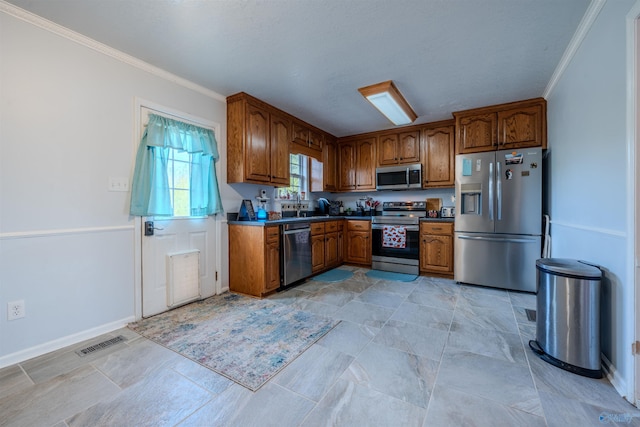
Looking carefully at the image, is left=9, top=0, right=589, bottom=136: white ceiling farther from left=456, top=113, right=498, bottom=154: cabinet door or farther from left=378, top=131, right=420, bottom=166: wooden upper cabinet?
left=378, top=131, right=420, bottom=166: wooden upper cabinet

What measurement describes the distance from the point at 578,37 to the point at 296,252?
3370 millimetres

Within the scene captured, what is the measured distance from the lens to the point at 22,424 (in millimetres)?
1293

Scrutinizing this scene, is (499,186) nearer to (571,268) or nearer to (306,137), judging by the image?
(571,268)

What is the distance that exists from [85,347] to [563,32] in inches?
177

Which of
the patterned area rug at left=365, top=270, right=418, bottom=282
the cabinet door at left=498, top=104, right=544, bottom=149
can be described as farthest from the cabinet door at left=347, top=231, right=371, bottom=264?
the cabinet door at left=498, top=104, right=544, bottom=149

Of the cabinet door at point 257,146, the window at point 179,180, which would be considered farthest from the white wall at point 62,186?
the cabinet door at point 257,146

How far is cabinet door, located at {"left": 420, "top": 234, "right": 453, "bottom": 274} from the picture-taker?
151 inches

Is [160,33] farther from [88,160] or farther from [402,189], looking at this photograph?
[402,189]

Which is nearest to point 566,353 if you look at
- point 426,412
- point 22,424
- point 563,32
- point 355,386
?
point 426,412

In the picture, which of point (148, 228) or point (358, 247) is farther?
point (358, 247)

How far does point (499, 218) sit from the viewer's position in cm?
339

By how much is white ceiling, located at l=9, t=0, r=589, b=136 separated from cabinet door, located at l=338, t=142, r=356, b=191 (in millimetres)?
1839

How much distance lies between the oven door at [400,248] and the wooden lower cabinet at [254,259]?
184 cm

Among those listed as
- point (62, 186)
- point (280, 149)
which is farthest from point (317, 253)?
point (62, 186)
